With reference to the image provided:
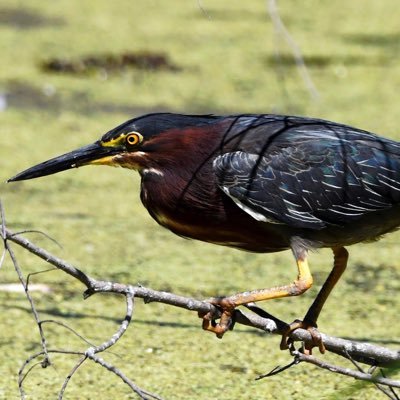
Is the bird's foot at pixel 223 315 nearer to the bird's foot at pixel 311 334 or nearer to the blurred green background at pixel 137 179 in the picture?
the bird's foot at pixel 311 334

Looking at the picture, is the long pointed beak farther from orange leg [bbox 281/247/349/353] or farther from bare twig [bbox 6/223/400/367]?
orange leg [bbox 281/247/349/353]

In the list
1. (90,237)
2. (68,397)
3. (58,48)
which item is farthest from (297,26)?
(68,397)

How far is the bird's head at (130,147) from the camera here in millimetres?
2549

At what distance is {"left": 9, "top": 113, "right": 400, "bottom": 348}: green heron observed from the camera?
2537mm

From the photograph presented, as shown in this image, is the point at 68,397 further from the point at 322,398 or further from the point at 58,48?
the point at 58,48

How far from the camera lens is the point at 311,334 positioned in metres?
2.48

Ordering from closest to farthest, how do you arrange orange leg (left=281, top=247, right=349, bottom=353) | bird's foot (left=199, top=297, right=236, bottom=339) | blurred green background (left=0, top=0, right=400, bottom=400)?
1. bird's foot (left=199, top=297, right=236, bottom=339)
2. orange leg (left=281, top=247, right=349, bottom=353)
3. blurred green background (left=0, top=0, right=400, bottom=400)

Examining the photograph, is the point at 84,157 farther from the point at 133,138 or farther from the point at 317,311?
the point at 317,311

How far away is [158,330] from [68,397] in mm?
525

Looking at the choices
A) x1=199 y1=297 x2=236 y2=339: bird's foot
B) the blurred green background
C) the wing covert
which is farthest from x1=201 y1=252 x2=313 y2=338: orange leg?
the blurred green background

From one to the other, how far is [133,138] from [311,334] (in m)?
0.61

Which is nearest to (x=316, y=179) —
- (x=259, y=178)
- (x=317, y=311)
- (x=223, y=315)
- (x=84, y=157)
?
(x=259, y=178)

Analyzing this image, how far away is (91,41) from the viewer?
21.6 ft

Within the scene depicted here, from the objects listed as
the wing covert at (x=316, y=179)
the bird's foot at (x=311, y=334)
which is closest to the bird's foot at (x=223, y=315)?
the bird's foot at (x=311, y=334)
